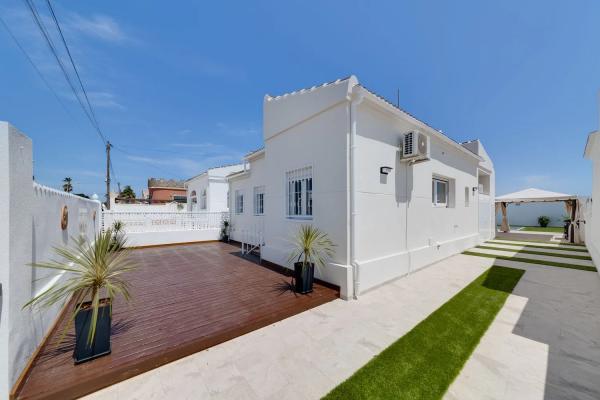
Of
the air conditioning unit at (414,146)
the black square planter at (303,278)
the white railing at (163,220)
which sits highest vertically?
the air conditioning unit at (414,146)

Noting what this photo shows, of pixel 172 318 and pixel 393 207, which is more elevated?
pixel 393 207

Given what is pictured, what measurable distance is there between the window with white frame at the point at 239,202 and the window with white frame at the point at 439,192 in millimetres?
9413

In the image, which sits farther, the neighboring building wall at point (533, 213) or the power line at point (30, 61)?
the neighboring building wall at point (533, 213)

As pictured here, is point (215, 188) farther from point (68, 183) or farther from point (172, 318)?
point (68, 183)

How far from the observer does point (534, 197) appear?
632 inches

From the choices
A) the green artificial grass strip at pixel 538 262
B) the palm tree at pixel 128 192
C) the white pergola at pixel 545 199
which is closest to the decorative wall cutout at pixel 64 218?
the green artificial grass strip at pixel 538 262

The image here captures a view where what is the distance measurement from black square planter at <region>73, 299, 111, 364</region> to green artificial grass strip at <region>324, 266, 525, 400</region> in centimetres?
305

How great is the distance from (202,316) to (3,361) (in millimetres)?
2270

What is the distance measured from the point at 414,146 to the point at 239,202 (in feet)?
31.3

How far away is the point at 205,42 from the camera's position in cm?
891

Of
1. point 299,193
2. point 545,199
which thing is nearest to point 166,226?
point 299,193

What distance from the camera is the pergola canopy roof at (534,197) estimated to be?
A: 15592 millimetres

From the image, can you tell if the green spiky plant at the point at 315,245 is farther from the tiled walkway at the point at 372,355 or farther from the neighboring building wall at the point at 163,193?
the neighboring building wall at the point at 163,193

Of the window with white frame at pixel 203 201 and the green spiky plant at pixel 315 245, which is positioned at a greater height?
the window with white frame at pixel 203 201
